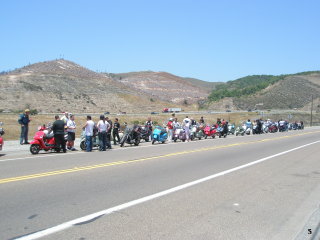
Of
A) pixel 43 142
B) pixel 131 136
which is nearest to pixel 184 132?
pixel 131 136

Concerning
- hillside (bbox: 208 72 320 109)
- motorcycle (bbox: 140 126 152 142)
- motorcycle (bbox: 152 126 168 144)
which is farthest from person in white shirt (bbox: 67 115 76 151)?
hillside (bbox: 208 72 320 109)

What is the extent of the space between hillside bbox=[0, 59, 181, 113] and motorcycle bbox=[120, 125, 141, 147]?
48.6 metres

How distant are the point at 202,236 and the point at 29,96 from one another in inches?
2900

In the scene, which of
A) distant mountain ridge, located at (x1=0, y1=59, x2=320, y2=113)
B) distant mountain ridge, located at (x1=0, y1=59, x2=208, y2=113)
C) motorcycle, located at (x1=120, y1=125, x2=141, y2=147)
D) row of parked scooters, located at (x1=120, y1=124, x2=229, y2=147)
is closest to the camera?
motorcycle, located at (x1=120, y1=125, x2=141, y2=147)

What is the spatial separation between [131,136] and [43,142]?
20.4 feet

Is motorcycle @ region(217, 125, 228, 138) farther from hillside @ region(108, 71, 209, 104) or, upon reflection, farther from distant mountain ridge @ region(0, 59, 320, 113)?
hillside @ region(108, 71, 209, 104)

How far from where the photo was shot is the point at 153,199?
794 cm

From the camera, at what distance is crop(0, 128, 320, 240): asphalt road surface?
5926 mm

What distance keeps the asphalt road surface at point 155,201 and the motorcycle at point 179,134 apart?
44.1ft

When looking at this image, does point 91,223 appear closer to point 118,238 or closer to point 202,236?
point 118,238

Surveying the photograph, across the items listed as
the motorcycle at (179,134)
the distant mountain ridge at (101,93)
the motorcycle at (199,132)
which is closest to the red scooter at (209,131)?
the motorcycle at (199,132)

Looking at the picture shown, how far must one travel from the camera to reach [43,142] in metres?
16.8

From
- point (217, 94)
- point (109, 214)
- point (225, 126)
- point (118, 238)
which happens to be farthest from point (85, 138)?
point (217, 94)

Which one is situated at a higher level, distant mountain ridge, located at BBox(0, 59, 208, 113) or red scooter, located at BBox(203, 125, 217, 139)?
distant mountain ridge, located at BBox(0, 59, 208, 113)
